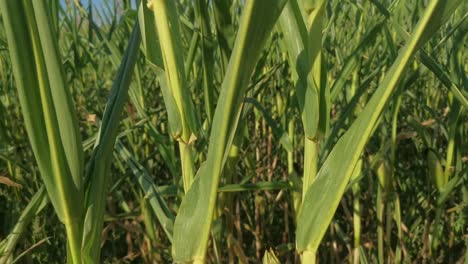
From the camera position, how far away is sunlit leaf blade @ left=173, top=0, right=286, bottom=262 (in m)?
0.31

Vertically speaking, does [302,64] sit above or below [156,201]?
above

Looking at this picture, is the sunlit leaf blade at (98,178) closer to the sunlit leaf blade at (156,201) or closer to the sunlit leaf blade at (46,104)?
the sunlit leaf blade at (46,104)

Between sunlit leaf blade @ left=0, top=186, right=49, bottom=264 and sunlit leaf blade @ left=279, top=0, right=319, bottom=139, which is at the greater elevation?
sunlit leaf blade @ left=279, top=0, right=319, bottom=139

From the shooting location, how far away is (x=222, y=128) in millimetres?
362

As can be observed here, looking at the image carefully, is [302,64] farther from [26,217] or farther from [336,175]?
[26,217]

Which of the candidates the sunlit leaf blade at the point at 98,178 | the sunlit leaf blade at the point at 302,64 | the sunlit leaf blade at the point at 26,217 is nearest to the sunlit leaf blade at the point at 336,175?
the sunlit leaf blade at the point at 302,64

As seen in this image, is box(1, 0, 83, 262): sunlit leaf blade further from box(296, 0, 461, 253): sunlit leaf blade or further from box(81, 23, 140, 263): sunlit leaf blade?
box(296, 0, 461, 253): sunlit leaf blade

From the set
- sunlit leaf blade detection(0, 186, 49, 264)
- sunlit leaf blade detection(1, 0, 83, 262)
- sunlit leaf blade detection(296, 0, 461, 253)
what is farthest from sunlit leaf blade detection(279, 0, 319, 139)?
sunlit leaf blade detection(0, 186, 49, 264)

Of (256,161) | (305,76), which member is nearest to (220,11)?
(305,76)

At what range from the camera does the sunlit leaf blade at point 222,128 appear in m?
0.31

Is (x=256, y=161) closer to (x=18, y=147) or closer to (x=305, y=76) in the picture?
(x=18, y=147)

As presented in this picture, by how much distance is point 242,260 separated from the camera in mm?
790

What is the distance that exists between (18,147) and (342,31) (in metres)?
0.73

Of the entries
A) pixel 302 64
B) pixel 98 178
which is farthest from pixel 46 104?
pixel 302 64
